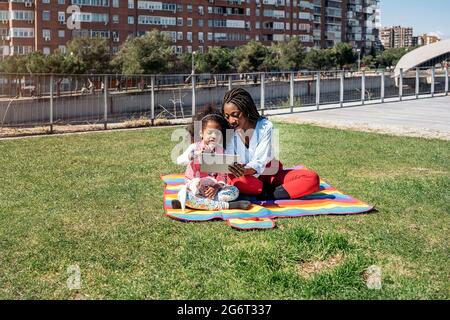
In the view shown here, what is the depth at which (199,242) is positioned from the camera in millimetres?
4836

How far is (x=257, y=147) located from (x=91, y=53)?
47.8 metres

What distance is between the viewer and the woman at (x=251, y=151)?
20.7 ft

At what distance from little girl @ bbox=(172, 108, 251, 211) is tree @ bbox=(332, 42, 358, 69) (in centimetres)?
7877

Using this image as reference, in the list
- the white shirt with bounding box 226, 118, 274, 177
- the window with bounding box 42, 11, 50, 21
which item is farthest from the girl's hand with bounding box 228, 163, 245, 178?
the window with bounding box 42, 11, 50, 21

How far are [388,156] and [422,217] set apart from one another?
4.22 m

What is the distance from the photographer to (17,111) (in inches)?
599

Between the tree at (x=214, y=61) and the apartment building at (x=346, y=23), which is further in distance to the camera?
the apartment building at (x=346, y=23)

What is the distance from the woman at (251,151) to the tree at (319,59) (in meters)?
74.2

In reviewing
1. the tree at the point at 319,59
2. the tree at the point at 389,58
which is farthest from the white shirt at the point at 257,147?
the tree at the point at 389,58

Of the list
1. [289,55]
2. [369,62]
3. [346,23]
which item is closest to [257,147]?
[289,55]

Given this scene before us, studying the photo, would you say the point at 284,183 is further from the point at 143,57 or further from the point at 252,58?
the point at 252,58

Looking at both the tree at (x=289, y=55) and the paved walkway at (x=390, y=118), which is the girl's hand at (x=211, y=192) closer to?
the paved walkway at (x=390, y=118)

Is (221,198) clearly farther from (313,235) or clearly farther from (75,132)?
(75,132)
